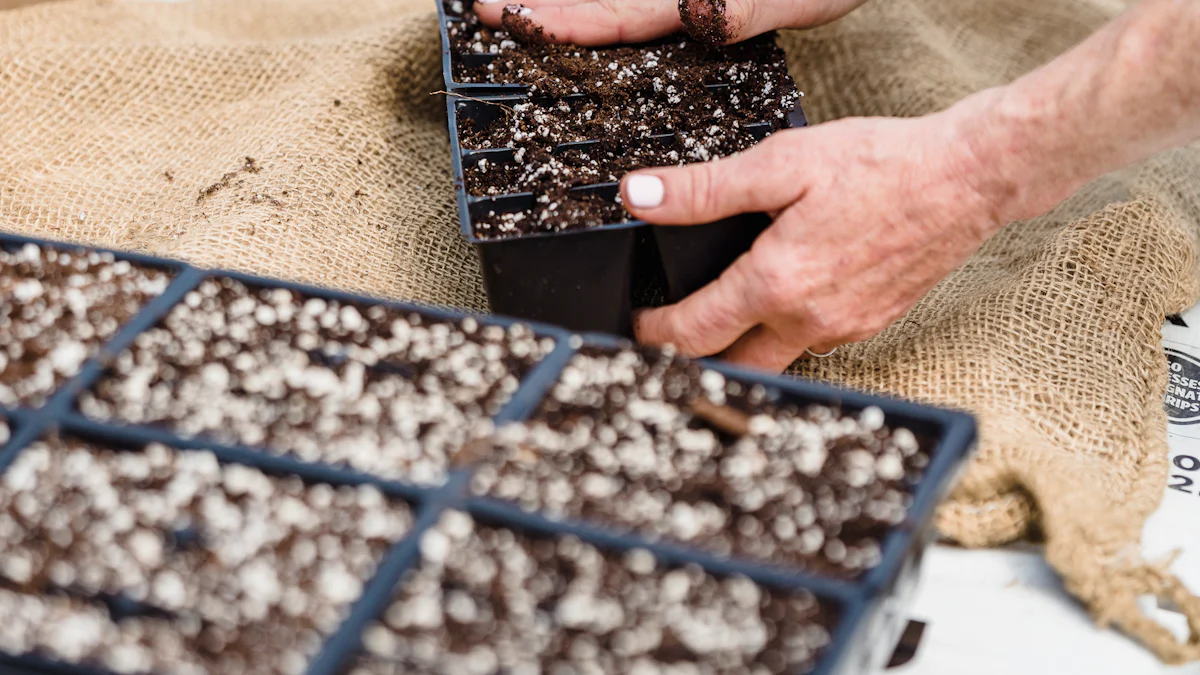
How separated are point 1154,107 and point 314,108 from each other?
1.05m

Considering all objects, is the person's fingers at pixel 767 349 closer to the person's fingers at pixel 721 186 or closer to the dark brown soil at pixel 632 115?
the person's fingers at pixel 721 186

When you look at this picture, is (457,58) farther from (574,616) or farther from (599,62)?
(574,616)

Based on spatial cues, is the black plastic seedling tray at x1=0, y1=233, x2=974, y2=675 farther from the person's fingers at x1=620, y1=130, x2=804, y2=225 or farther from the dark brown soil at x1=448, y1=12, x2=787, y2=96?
the dark brown soil at x1=448, y1=12, x2=787, y2=96

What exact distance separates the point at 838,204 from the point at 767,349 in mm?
196

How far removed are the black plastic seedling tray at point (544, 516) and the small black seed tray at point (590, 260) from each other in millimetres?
138

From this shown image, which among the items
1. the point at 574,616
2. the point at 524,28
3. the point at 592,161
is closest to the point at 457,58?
the point at 524,28

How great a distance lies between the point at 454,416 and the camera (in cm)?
91

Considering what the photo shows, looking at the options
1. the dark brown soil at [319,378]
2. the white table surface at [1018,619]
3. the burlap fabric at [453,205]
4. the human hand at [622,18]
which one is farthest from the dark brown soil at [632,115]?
the white table surface at [1018,619]

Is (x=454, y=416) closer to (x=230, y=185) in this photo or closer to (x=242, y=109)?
(x=230, y=185)

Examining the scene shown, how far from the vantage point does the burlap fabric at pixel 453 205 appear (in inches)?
45.1

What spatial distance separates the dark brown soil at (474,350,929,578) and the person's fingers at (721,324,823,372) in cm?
27

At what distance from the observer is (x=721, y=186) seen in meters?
1.11

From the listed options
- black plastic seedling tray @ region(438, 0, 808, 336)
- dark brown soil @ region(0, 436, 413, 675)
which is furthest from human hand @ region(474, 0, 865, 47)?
dark brown soil @ region(0, 436, 413, 675)

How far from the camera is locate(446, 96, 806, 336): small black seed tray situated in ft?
3.71
